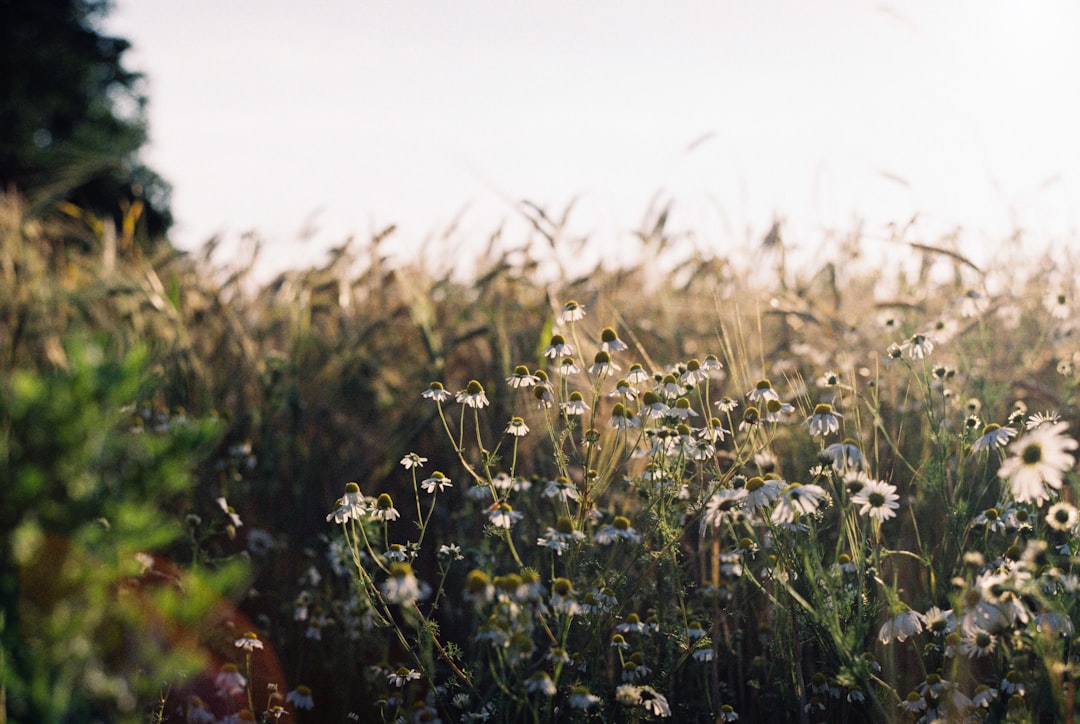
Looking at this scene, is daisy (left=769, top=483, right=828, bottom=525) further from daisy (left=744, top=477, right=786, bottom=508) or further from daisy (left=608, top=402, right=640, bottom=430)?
daisy (left=608, top=402, right=640, bottom=430)

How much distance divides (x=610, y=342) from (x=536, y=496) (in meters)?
0.56

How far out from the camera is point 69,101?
19062 millimetres

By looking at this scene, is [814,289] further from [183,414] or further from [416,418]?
[183,414]

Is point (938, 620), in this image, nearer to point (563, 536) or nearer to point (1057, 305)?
point (563, 536)

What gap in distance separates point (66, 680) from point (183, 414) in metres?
2.46

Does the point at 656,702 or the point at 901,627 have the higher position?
the point at 901,627

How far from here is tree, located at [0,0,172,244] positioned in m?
17.9

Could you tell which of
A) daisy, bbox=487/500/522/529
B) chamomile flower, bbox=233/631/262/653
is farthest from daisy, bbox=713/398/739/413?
chamomile flower, bbox=233/631/262/653

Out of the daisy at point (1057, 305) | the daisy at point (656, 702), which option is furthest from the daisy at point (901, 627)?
the daisy at point (1057, 305)

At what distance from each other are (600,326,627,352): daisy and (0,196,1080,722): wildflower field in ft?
0.04

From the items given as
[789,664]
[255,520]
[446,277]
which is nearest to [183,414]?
[255,520]

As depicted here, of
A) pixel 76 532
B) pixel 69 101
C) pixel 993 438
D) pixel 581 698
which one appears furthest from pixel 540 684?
pixel 69 101

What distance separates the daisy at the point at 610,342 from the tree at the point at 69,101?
1728 cm

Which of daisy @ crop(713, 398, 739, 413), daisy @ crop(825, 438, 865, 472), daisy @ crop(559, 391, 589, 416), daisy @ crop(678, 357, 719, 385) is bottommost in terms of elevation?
daisy @ crop(559, 391, 589, 416)
